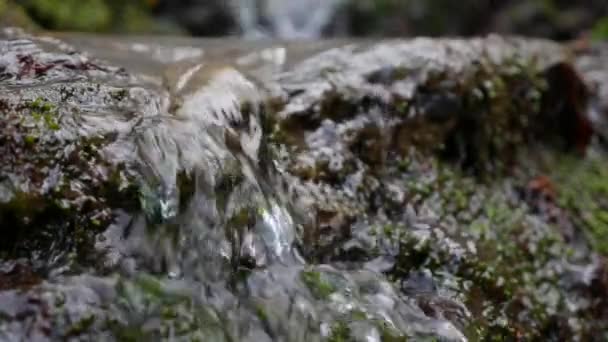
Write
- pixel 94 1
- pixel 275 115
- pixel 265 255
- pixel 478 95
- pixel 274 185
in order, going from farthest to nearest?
pixel 94 1 → pixel 478 95 → pixel 275 115 → pixel 274 185 → pixel 265 255

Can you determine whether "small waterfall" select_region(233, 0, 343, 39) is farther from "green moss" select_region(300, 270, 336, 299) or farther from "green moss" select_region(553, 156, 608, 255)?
"green moss" select_region(300, 270, 336, 299)

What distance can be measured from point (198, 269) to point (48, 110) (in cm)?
67

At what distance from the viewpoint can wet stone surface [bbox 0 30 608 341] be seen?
210 centimetres

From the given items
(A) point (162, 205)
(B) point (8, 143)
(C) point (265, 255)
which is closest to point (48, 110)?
(B) point (8, 143)

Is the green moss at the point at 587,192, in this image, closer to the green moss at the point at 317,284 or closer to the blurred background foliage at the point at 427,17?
the green moss at the point at 317,284

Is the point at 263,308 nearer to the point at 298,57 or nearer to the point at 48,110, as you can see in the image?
the point at 48,110

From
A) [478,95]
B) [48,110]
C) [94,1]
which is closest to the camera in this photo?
[48,110]

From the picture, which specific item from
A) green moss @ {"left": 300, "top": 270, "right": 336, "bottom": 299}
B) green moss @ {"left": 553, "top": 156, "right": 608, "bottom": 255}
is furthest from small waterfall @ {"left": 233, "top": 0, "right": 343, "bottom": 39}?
green moss @ {"left": 300, "top": 270, "right": 336, "bottom": 299}

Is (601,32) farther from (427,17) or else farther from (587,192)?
(587,192)

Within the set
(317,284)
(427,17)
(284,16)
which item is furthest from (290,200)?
(427,17)

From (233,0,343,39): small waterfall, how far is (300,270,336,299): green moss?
6477 millimetres

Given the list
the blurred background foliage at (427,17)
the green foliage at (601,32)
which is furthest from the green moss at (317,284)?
the green foliage at (601,32)

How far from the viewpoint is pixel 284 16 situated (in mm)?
9008

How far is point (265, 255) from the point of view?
2.47m
